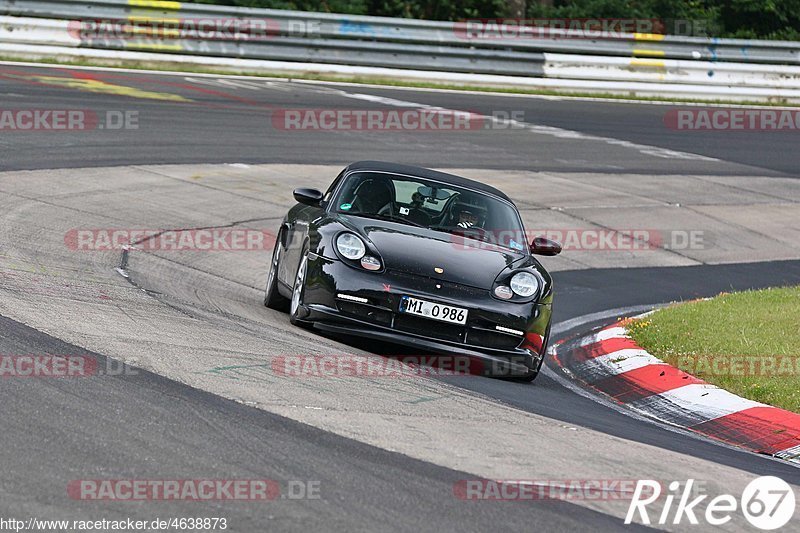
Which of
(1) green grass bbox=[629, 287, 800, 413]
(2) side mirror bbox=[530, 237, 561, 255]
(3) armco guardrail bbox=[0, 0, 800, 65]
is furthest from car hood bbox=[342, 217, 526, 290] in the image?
(3) armco guardrail bbox=[0, 0, 800, 65]

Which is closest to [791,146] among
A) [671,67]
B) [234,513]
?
[671,67]

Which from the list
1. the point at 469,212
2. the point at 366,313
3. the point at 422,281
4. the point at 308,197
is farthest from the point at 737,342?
the point at 308,197

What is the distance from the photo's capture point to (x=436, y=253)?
8.36 meters

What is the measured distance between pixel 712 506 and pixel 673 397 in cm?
299

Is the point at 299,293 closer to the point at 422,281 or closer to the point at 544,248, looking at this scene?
the point at 422,281

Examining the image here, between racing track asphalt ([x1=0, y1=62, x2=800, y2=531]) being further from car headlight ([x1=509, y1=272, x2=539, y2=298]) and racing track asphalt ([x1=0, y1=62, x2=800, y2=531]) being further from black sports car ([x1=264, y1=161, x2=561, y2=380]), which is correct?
car headlight ([x1=509, y1=272, x2=539, y2=298])

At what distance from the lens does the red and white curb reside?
23.6ft

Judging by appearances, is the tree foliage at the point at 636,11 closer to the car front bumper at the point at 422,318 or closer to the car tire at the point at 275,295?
the car tire at the point at 275,295

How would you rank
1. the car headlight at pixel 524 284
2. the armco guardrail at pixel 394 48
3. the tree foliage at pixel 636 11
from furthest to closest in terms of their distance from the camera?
the tree foliage at pixel 636 11
the armco guardrail at pixel 394 48
the car headlight at pixel 524 284

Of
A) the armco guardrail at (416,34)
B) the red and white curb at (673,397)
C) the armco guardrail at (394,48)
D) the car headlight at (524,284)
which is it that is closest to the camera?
the red and white curb at (673,397)

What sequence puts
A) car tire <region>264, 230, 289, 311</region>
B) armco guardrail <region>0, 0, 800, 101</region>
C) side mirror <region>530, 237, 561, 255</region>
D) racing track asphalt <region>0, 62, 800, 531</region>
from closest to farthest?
racing track asphalt <region>0, 62, 800, 531</region>, side mirror <region>530, 237, 561, 255</region>, car tire <region>264, 230, 289, 311</region>, armco guardrail <region>0, 0, 800, 101</region>

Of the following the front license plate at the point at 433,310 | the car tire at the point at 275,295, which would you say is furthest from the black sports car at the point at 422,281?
the car tire at the point at 275,295

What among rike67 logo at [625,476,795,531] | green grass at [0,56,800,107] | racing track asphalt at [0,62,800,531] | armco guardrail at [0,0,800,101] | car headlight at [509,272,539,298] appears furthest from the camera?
armco guardrail at [0,0,800,101]

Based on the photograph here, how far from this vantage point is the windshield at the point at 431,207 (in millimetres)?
9125
